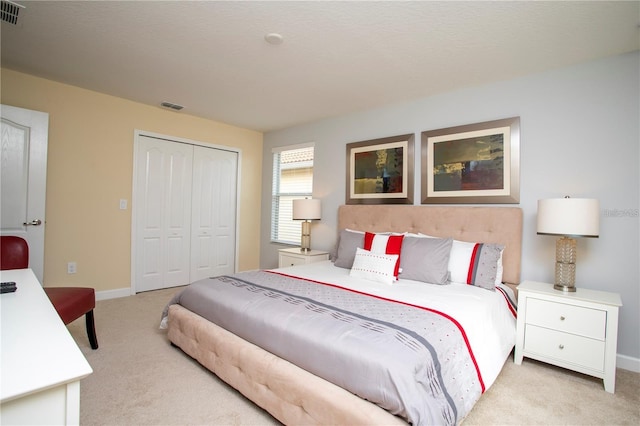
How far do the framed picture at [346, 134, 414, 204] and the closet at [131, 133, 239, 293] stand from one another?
2.07 metres

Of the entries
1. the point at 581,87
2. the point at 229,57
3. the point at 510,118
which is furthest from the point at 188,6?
the point at 581,87

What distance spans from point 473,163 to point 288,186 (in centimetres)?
277

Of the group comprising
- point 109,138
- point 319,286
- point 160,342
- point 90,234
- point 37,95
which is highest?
point 37,95

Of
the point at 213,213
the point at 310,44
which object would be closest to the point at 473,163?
the point at 310,44

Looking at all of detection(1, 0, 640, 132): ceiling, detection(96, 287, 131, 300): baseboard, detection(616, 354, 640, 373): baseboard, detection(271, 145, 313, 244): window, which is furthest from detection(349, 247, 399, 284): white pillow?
detection(96, 287, 131, 300): baseboard

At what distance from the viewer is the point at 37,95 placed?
10.7 ft

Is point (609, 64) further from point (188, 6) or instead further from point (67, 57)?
point (67, 57)

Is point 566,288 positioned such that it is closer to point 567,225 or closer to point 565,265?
point 565,265

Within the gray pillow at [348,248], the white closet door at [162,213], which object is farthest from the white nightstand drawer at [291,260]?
the white closet door at [162,213]

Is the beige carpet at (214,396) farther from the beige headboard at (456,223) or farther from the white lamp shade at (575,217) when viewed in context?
the white lamp shade at (575,217)

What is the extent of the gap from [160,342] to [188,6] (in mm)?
2540

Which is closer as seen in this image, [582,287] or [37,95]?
[582,287]

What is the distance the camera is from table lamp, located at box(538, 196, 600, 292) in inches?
86.3

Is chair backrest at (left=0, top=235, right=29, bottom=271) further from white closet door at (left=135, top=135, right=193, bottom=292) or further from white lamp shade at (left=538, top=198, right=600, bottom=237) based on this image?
white lamp shade at (left=538, top=198, right=600, bottom=237)
